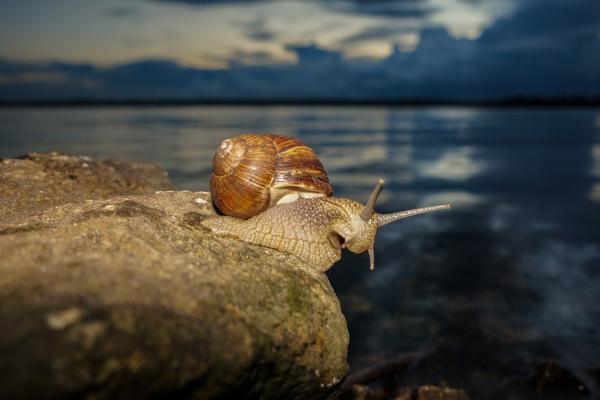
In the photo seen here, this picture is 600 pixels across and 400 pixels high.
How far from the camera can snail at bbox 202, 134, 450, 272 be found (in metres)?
4.16

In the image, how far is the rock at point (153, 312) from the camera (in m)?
1.92

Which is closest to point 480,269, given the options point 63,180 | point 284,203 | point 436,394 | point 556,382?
point 556,382

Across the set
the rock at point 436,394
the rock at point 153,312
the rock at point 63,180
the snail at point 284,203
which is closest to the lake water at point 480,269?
the rock at point 436,394

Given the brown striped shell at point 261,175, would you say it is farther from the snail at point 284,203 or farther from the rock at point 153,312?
the rock at point 153,312

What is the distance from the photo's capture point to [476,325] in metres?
7.61

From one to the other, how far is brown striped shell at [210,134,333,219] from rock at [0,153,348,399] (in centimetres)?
48

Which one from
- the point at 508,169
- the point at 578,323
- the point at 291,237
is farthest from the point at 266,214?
the point at 508,169

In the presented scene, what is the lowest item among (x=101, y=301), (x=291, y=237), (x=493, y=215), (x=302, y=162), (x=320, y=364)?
(x=493, y=215)

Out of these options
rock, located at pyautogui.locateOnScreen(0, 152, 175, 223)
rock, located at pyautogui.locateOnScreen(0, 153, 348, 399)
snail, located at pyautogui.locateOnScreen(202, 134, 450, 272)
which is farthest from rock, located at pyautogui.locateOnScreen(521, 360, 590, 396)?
A: rock, located at pyautogui.locateOnScreen(0, 152, 175, 223)

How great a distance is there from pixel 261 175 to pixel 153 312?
2.21 meters

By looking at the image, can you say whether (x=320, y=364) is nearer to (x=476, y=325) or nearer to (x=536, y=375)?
(x=536, y=375)

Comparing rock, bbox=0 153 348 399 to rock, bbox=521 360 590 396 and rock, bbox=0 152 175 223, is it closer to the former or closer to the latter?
rock, bbox=0 152 175 223

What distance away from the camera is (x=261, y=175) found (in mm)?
4238

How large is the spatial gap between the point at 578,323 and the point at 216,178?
7.64 meters
